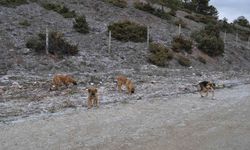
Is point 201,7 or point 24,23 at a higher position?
point 201,7

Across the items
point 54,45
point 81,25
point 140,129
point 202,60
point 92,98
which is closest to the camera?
point 140,129

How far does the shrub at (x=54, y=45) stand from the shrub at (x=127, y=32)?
19.6ft

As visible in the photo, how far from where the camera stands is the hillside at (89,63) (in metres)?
19.2

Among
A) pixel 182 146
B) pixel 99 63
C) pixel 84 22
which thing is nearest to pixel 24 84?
pixel 99 63

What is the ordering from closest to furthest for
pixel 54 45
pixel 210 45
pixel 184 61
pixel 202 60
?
pixel 54 45 < pixel 184 61 < pixel 202 60 < pixel 210 45

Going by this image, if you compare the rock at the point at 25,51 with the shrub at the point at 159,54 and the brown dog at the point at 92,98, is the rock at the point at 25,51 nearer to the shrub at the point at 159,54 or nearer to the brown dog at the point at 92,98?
the shrub at the point at 159,54

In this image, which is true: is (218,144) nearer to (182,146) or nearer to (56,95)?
(182,146)

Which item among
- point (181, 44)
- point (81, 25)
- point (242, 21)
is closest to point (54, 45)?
point (81, 25)

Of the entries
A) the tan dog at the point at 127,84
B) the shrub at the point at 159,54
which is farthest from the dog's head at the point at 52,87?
the shrub at the point at 159,54

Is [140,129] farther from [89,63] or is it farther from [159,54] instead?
[159,54]

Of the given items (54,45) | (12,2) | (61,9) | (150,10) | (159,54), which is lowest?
(159,54)

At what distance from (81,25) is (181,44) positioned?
7392mm

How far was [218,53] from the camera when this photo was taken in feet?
132

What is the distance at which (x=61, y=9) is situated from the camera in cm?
3819
